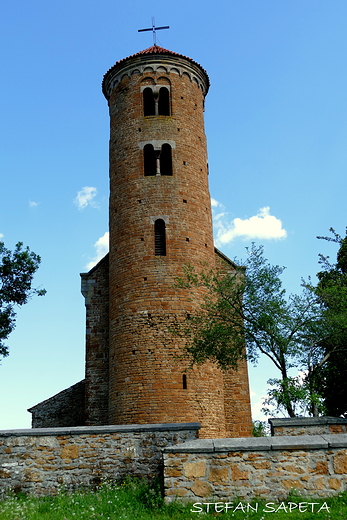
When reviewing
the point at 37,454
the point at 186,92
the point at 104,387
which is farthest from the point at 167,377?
the point at 186,92

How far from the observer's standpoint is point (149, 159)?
821 inches

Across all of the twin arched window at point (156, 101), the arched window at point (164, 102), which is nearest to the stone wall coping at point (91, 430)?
the twin arched window at point (156, 101)

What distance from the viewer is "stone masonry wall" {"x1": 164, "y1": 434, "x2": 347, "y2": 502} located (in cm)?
849

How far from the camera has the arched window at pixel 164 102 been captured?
2147 centimetres

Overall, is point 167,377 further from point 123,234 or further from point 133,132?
point 133,132

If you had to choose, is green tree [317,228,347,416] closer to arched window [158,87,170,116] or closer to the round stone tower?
the round stone tower

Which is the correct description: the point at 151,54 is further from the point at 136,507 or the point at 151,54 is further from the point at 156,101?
the point at 136,507

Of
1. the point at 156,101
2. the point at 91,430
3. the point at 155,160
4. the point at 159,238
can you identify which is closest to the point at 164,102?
the point at 156,101

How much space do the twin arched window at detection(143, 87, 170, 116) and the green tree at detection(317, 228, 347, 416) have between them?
30.7ft

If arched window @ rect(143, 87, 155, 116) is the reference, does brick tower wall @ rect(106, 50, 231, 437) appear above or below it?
below

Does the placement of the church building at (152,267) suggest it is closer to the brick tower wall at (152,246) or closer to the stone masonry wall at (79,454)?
the brick tower wall at (152,246)

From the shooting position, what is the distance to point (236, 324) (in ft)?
54.1

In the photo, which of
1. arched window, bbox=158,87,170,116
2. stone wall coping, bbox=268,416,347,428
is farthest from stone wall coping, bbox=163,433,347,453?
arched window, bbox=158,87,170,116

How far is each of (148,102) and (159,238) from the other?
602 cm
